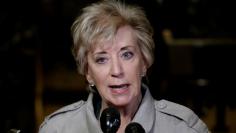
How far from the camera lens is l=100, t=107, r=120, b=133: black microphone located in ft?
5.78

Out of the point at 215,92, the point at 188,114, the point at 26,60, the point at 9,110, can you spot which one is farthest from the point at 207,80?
the point at 188,114

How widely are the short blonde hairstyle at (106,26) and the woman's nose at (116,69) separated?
117 mm

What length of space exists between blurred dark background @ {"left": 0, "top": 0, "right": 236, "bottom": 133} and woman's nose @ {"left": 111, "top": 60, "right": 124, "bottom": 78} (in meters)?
1.75

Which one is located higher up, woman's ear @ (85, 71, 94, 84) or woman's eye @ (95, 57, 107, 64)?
woman's eye @ (95, 57, 107, 64)

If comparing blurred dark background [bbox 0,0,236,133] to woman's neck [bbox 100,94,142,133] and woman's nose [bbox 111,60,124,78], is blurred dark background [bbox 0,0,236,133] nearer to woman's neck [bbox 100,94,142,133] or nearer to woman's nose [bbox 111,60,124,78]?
woman's neck [bbox 100,94,142,133]

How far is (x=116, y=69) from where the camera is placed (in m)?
2.22

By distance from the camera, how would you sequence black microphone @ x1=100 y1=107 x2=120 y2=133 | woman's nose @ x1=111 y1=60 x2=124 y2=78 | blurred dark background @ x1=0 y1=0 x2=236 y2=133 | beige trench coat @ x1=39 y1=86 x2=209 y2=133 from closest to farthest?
black microphone @ x1=100 y1=107 x2=120 y2=133 < woman's nose @ x1=111 y1=60 x2=124 y2=78 < beige trench coat @ x1=39 y1=86 x2=209 y2=133 < blurred dark background @ x1=0 y1=0 x2=236 y2=133

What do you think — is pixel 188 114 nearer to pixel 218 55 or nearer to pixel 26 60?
pixel 26 60

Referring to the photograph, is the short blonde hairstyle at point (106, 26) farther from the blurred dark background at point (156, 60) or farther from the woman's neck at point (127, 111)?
the blurred dark background at point (156, 60)

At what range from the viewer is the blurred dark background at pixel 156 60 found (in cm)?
465

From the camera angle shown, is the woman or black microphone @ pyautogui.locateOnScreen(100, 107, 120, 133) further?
the woman

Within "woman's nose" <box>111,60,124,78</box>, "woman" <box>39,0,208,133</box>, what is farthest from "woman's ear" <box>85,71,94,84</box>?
"woman's nose" <box>111,60,124,78</box>

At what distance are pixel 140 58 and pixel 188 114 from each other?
35cm

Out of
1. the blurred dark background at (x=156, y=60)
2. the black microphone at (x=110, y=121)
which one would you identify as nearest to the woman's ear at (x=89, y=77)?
the black microphone at (x=110, y=121)
